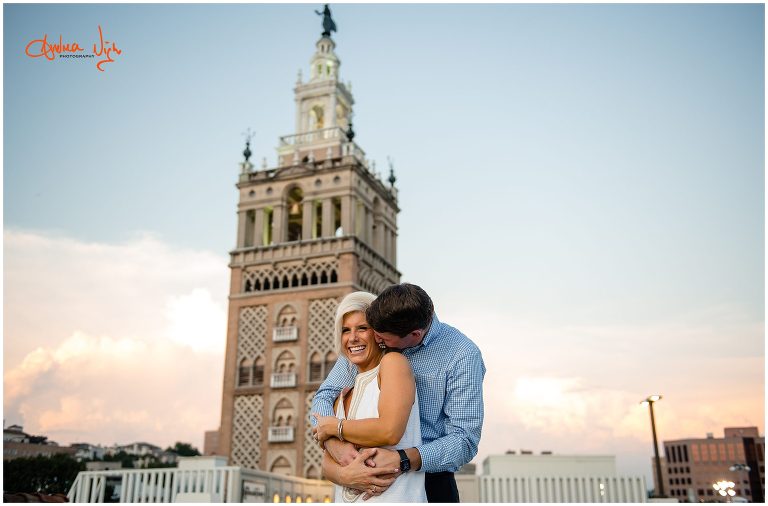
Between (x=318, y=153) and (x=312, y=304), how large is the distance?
8207 mm

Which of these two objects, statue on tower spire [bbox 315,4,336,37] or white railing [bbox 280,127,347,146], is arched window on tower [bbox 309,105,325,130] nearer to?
white railing [bbox 280,127,347,146]

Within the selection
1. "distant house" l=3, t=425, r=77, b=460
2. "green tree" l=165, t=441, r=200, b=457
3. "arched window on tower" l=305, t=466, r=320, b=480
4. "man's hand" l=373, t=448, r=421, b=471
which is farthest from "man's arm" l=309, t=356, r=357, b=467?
"green tree" l=165, t=441, r=200, b=457

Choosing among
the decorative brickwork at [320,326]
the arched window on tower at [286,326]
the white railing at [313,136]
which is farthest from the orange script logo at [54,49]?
the white railing at [313,136]

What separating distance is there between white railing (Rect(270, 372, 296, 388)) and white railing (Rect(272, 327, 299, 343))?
1477mm

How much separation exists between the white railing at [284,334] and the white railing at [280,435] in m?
3.81

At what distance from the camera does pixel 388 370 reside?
11.1ft

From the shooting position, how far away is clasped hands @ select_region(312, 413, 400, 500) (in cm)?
337

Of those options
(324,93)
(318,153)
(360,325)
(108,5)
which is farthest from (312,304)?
(360,325)

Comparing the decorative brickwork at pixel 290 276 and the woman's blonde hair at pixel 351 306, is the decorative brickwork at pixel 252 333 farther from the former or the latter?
the woman's blonde hair at pixel 351 306

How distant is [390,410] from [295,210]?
33.1 meters

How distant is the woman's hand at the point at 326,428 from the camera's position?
347 centimetres

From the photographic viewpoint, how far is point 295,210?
3603 cm

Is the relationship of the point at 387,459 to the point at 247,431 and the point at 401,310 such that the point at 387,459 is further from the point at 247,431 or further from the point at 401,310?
the point at 247,431

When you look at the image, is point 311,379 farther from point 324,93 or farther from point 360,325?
point 360,325
